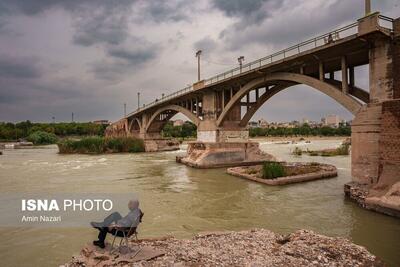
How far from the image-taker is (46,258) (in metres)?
8.64

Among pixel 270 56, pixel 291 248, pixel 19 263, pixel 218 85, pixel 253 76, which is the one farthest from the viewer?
pixel 218 85

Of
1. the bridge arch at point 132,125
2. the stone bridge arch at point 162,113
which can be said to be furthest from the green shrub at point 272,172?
the bridge arch at point 132,125

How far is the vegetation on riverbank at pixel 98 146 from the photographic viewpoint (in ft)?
184

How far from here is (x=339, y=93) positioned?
19484mm

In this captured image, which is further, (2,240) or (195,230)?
(195,230)

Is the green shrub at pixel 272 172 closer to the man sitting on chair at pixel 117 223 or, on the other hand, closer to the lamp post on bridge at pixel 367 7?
the lamp post on bridge at pixel 367 7

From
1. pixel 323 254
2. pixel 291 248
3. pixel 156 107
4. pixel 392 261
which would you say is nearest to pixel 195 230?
pixel 291 248

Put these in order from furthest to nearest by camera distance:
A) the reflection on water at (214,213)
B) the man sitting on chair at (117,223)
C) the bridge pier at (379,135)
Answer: the bridge pier at (379,135), the reflection on water at (214,213), the man sitting on chair at (117,223)

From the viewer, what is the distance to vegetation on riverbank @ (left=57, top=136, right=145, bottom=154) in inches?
2212

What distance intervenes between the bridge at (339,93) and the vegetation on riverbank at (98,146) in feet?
74.7

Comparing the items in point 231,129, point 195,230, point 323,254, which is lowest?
point 195,230

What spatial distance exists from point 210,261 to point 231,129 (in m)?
28.6

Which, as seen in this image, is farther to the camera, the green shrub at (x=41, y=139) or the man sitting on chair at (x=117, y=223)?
the green shrub at (x=41, y=139)

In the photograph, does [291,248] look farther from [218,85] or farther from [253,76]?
[218,85]
